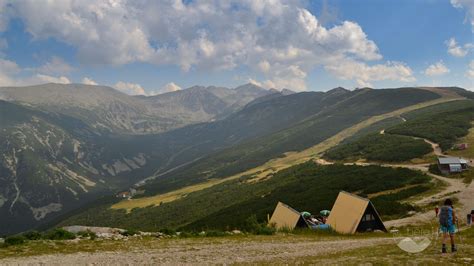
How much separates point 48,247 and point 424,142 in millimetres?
129010

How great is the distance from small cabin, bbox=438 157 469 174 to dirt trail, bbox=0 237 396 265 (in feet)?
230

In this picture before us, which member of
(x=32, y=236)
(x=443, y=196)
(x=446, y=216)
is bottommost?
(x=443, y=196)

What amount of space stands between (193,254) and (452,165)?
3167 inches

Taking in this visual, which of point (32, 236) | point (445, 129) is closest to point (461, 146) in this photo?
point (445, 129)

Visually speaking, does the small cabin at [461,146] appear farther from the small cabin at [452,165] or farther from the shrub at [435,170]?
the small cabin at [452,165]

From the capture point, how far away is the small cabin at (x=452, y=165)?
83688 millimetres

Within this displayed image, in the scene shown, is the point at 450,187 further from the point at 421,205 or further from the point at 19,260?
the point at 19,260

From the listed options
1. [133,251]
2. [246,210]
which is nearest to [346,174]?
[246,210]

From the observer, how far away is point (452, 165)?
84125mm

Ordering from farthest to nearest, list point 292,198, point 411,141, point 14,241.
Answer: point 411,141, point 292,198, point 14,241

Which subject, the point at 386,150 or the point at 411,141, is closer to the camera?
the point at 386,150

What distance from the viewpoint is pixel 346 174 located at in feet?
367

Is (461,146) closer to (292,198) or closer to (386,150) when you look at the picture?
(386,150)

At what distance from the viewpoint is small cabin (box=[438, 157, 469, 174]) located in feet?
275
